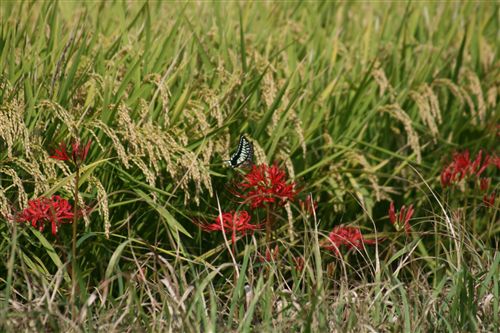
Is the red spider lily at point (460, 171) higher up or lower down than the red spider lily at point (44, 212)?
higher up

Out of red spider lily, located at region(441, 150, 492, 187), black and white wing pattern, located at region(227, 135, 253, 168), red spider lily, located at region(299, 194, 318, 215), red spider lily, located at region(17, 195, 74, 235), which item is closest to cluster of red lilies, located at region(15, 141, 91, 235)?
red spider lily, located at region(17, 195, 74, 235)

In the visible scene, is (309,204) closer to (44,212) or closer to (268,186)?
(268,186)

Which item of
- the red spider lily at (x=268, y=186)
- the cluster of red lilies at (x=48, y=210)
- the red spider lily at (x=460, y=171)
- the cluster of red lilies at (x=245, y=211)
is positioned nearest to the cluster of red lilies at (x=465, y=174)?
the red spider lily at (x=460, y=171)

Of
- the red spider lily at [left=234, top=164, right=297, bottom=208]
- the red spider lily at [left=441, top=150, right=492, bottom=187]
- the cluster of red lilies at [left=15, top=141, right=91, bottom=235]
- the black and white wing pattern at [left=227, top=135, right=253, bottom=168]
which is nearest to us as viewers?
the cluster of red lilies at [left=15, top=141, right=91, bottom=235]

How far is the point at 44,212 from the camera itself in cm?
287

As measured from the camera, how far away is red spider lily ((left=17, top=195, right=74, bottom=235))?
9.36 ft

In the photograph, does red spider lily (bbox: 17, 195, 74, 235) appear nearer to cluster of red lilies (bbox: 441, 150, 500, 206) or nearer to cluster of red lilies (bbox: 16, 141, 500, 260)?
cluster of red lilies (bbox: 16, 141, 500, 260)

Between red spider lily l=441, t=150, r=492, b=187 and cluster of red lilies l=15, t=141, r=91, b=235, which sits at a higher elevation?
red spider lily l=441, t=150, r=492, b=187

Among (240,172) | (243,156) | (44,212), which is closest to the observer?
(44,212)

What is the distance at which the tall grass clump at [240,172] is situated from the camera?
2879 millimetres

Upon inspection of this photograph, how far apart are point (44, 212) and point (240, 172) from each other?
0.90 metres

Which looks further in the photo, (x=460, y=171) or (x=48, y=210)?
(x=460, y=171)

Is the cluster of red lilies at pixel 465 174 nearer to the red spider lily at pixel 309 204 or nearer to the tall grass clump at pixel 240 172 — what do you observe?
the tall grass clump at pixel 240 172

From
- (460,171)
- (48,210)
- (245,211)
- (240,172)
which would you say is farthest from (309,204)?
(48,210)
